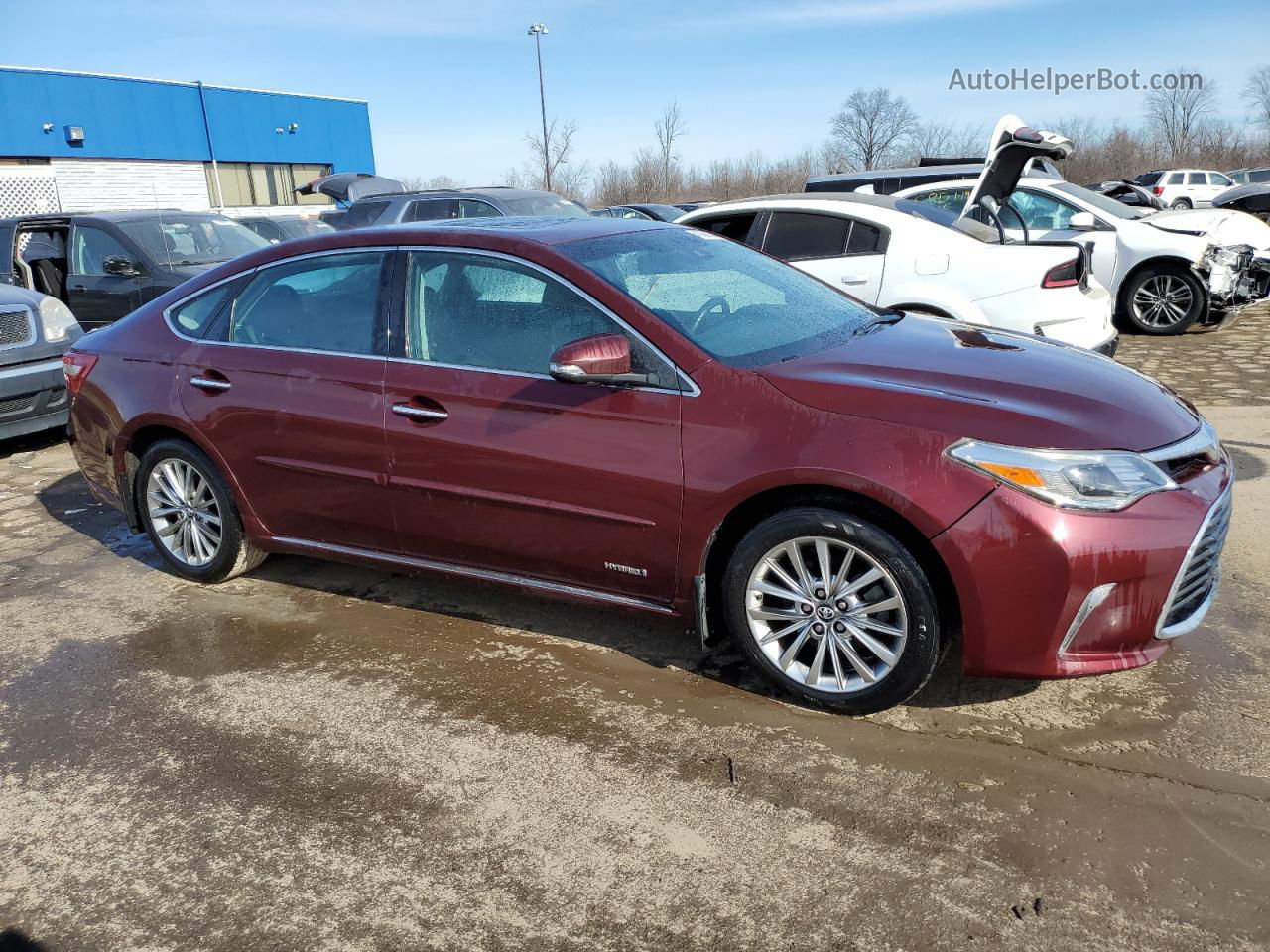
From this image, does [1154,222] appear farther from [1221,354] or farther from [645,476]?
[645,476]

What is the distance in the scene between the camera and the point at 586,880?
2.63 m

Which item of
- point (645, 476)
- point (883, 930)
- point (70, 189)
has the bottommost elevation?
point (883, 930)

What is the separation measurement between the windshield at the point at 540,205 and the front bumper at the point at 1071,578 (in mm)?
7903

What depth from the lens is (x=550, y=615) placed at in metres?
4.31

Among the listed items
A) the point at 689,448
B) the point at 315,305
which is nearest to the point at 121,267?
the point at 315,305

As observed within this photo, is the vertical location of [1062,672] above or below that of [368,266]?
below

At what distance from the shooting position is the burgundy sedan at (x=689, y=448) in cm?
299

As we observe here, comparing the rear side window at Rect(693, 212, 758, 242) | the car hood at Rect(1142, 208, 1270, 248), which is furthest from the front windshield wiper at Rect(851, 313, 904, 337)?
the car hood at Rect(1142, 208, 1270, 248)

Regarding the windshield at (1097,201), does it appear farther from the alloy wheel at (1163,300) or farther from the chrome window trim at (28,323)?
the chrome window trim at (28,323)

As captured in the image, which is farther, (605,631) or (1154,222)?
(1154,222)

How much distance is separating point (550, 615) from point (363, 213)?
8.88 m

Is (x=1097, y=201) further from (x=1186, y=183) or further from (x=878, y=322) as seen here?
(x=1186, y=183)

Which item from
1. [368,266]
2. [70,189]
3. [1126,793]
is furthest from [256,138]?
[1126,793]

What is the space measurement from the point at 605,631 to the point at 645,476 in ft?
3.11
